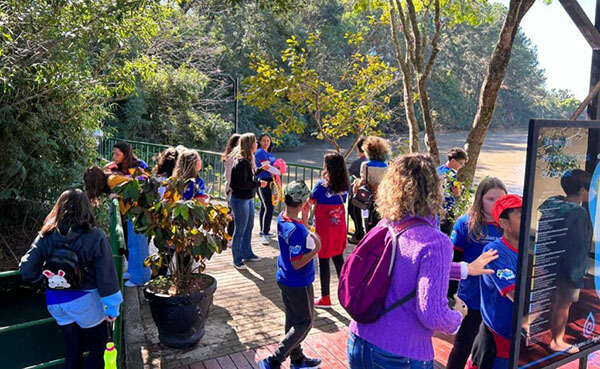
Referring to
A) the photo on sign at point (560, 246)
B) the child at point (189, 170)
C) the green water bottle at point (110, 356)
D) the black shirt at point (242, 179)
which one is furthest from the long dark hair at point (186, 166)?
the photo on sign at point (560, 246)

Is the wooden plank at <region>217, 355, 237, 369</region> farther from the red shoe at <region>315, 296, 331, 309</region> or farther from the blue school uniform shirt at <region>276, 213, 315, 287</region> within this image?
the red shoe at <region>315, 296, 331, 309</region>

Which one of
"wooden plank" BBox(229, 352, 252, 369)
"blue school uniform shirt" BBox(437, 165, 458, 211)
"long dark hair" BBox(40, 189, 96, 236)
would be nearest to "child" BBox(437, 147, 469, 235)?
"blue school uniform shirt" BBox(437, 165, 458, 211)

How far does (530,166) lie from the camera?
7.34 ft

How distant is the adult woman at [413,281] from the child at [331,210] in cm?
273

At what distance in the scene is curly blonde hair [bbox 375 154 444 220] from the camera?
93.2 inches

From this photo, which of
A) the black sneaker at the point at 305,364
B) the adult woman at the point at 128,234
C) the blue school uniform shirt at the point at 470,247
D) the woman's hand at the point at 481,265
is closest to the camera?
the woman's hand at the point at 481,265

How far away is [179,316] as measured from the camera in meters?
4.22

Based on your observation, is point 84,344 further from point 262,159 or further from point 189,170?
point 262,159

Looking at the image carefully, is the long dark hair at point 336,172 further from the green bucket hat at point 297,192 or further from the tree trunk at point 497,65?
the tree trunk at point 497,65

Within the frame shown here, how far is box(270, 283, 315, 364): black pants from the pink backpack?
1.41m

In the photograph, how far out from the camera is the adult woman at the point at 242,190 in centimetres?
634

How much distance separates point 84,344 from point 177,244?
1.08 metres

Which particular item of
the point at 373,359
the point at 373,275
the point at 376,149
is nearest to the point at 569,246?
the point at 373,275

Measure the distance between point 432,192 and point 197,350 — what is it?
2.92 m
